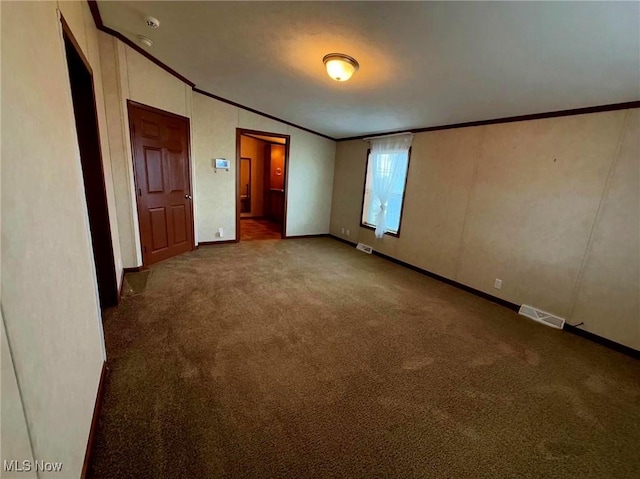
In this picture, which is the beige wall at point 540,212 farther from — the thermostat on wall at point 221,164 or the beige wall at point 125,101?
the beige wall at point 125,101

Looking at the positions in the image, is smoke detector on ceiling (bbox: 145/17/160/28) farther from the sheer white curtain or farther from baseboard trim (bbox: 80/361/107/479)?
the sheer white curtain

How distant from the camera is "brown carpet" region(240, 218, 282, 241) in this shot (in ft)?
18.8

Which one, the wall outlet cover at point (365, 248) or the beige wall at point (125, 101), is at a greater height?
the beige wall at point (125, 101)

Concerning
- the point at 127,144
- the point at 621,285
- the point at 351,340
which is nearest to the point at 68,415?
the point at 351,340

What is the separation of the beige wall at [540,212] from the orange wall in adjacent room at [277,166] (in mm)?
4048

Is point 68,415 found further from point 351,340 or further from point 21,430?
point 351,340

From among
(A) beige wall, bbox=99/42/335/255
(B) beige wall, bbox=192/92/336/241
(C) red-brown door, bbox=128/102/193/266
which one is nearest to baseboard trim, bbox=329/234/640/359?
(B) beige wall, bbox=192/92/336/241

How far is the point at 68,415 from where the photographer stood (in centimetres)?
108

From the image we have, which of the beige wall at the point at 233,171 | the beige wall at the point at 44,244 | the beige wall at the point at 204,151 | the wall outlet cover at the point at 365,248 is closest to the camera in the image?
the beige wall at the point at 44,244

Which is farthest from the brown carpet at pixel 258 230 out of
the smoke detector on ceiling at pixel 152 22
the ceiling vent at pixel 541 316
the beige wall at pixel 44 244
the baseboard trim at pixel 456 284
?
the ceiling vent at pixel 541 316

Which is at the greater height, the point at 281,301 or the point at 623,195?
the point at 623,195

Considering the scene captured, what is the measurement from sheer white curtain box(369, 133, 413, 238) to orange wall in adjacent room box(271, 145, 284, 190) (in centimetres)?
316

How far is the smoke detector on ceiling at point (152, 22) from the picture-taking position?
2.36 m

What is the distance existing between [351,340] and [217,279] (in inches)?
75.6
